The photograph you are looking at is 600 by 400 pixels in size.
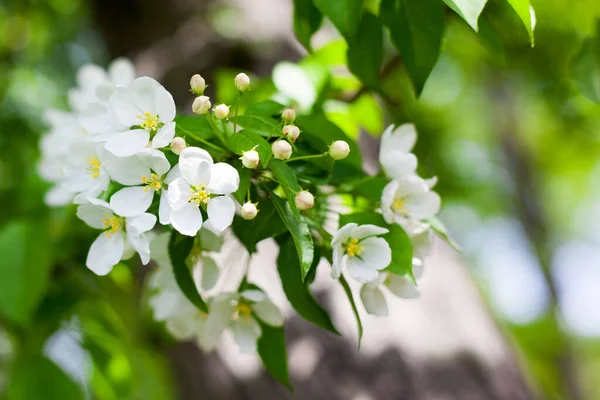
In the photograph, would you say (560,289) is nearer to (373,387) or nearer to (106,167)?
(373,387)

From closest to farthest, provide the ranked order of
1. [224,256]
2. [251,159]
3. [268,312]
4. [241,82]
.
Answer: [251,159]
[241,82]
[268,312]
[224,256]

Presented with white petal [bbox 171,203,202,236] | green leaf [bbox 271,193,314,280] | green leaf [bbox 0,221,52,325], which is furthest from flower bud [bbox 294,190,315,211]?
green leaf [bbox 0,221,52,325]

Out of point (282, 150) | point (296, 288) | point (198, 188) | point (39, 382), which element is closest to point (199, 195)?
point (198, 188)

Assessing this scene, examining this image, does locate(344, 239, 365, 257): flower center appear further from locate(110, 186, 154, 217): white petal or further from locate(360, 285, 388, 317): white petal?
locate(110, 186, 154, 217): white petal

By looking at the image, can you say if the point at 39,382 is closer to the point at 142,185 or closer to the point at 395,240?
the point at 142,185

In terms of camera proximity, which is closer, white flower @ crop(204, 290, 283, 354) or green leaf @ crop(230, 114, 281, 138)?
green leaf @ crop(230, 114, 281, 138)

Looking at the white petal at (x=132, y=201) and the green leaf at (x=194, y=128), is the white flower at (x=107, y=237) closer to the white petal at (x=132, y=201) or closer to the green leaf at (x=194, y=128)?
the white petal at (x=132, y=201)
